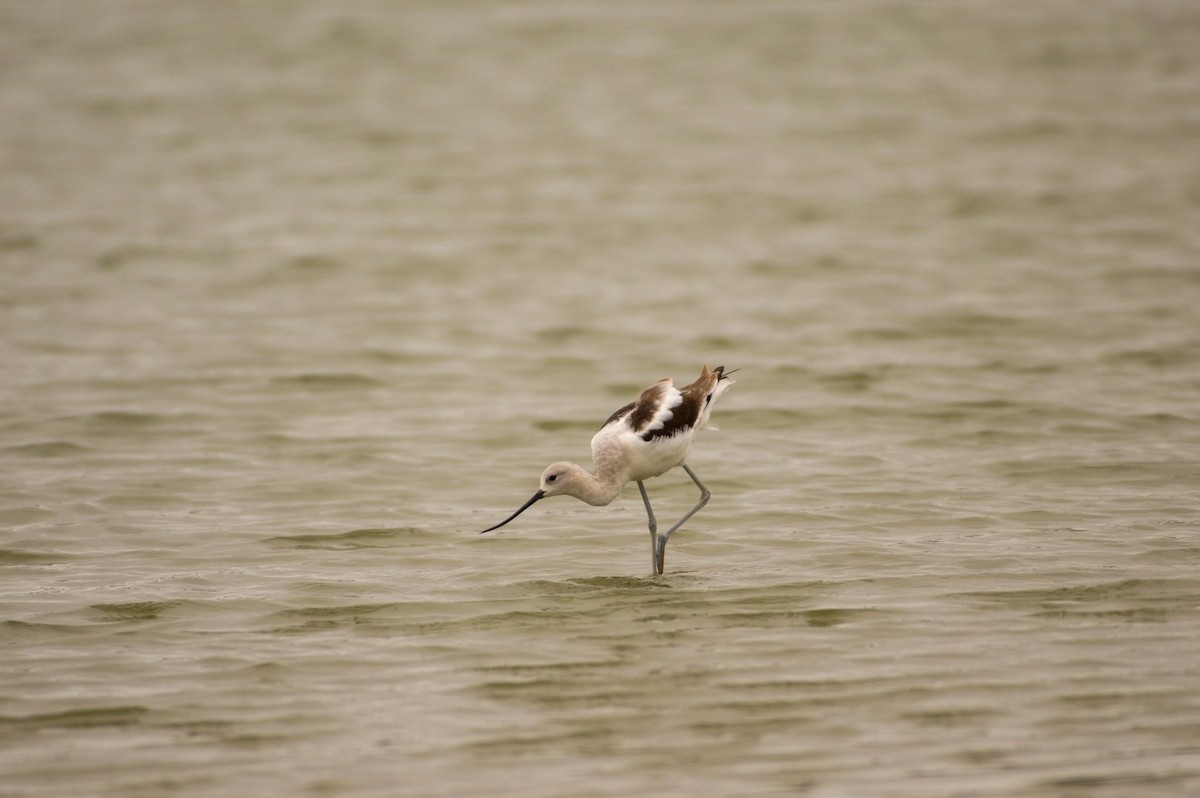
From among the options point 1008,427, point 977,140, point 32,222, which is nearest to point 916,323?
point 1008,427

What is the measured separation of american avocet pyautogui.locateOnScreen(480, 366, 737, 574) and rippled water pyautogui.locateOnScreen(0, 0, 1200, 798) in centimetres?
44

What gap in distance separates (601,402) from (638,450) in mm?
3994

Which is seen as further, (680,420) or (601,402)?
(601,402)

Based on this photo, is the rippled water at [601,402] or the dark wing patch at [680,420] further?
the dark wing patch at [680,420]

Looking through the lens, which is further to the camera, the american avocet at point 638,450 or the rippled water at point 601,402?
the american avocet at point 638,450

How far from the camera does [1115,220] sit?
15.6 m

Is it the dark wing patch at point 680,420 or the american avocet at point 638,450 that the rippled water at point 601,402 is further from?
the dark wing patch at point 680,420

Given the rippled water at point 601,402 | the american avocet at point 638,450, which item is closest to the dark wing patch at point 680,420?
the american avocet at point 638,450

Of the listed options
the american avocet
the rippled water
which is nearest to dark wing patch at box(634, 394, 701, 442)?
the american avocet

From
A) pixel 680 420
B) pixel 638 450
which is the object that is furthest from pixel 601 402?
pixel 638 450

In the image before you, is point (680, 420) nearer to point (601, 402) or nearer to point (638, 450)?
point (638, 450)

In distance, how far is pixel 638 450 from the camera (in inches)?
281

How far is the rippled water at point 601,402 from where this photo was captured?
18.1 ft

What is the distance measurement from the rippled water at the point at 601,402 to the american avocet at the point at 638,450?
0.44 m
